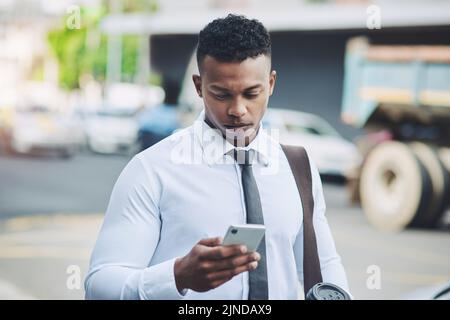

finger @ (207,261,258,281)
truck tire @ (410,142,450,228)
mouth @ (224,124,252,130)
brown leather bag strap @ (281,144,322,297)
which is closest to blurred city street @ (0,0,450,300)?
truck tire @ (410,142,450,228)

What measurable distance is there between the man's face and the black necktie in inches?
3.6

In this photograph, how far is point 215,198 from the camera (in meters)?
1.74

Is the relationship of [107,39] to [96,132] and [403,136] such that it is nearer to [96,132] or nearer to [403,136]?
[96,132]

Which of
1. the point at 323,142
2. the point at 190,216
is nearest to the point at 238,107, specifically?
the point at 190,216

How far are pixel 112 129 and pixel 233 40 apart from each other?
4589 mm

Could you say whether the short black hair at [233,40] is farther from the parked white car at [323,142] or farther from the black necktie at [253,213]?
the parked white car at [323,142]

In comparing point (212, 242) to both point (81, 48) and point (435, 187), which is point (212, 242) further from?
point (435, 187)

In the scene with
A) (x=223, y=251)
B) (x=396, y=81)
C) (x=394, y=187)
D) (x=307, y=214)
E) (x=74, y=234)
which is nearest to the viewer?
(x=223, y=251)

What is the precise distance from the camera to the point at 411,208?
20.1 ft

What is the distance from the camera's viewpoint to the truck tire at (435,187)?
611 cm

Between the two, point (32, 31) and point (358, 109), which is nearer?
point (32, 31)

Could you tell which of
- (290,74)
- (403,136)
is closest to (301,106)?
(290,74)

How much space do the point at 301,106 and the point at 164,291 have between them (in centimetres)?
Answer: 617

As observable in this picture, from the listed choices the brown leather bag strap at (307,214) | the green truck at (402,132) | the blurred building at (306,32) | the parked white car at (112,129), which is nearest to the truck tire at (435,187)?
the green truck at (402,132)
